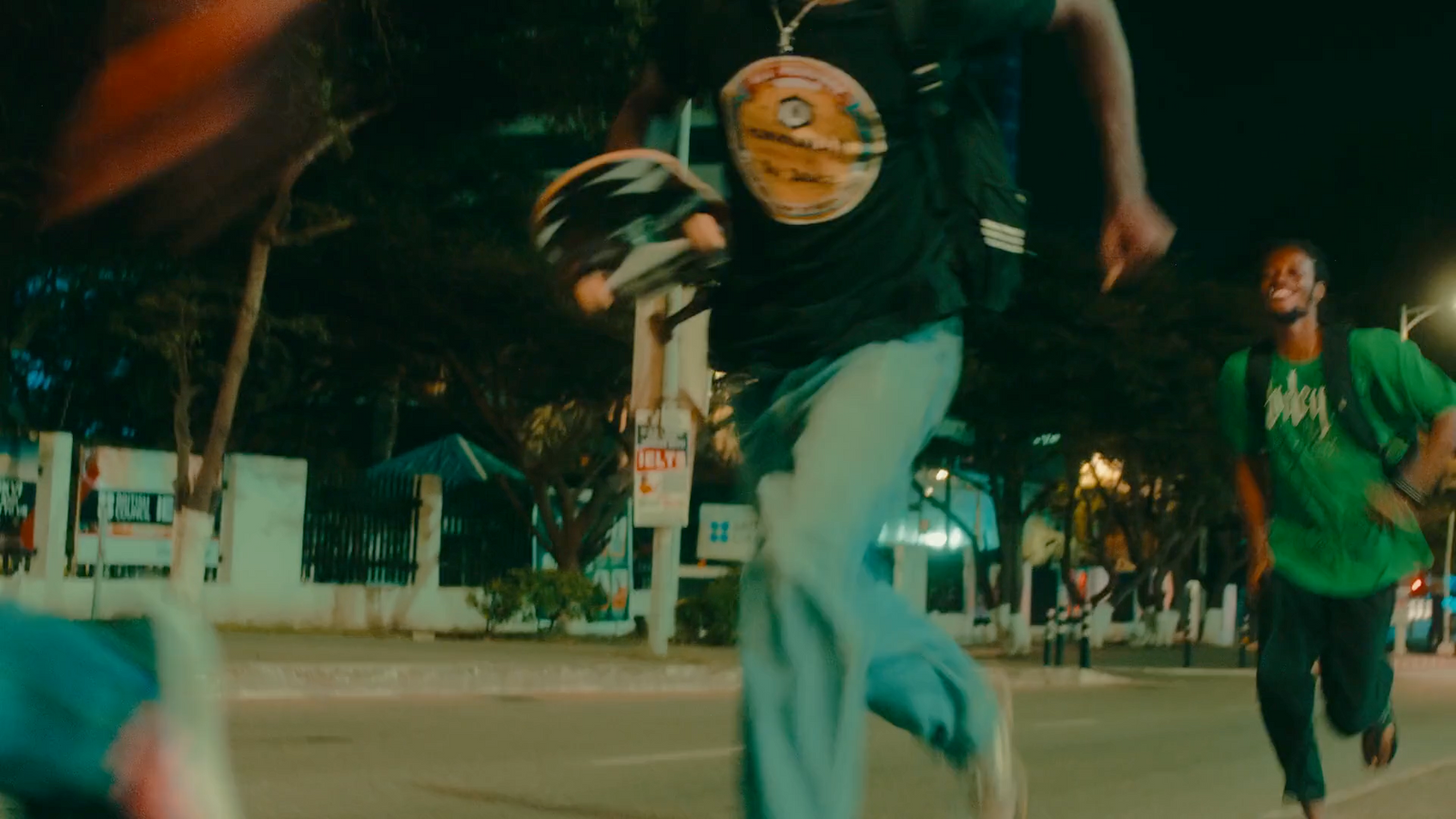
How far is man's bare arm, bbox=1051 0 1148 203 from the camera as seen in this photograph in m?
3.20

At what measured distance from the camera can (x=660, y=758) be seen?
8.02m

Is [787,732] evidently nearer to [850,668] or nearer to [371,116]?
[850,668]

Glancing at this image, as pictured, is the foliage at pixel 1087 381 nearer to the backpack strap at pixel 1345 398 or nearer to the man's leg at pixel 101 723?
the backpack strap at pixel 1345 398

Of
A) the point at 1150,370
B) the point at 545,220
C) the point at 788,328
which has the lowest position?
the point at 788,328

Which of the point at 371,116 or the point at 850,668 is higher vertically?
the point at 371,116

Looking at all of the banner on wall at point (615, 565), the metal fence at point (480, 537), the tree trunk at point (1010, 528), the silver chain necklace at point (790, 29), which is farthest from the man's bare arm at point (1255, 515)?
the tree trunk at point (1010, 528)

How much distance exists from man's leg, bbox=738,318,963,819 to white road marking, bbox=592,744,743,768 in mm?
4778

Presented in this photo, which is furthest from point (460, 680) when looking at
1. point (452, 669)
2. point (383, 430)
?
point (383, 430)

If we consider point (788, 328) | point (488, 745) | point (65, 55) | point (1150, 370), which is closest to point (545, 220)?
point (788, 328)

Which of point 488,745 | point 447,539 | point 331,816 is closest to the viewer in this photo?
point 331,816

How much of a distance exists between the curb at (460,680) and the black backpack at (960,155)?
8.76 m

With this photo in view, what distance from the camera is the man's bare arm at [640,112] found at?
335 centimetres

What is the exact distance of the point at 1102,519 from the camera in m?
37.0

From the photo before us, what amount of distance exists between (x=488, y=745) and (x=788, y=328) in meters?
5.82
